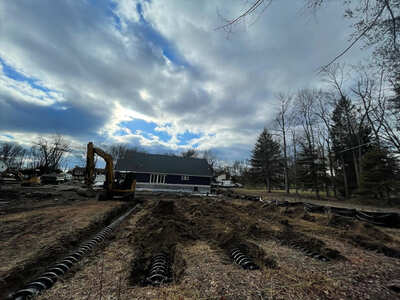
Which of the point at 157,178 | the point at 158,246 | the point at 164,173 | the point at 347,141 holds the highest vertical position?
the point at 347,141

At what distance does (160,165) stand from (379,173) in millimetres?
24904

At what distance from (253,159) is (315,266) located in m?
29.2

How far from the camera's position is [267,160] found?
97.5 feet

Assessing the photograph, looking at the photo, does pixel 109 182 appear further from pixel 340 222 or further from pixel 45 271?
pixel 340 222

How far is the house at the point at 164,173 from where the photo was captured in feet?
78.8

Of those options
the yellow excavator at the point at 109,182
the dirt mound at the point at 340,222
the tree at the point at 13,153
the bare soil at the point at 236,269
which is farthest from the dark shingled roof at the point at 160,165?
the tree at the point at 13,153

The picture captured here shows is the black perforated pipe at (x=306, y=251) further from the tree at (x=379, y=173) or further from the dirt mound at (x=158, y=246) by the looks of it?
the tree at (x=379, y=173)

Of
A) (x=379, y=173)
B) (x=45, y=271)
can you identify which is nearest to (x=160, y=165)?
(x=45, y=271)

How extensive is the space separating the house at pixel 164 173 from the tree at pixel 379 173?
709 inches

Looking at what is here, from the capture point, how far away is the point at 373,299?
7.55 feet

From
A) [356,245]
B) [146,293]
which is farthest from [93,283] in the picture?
[356,245]

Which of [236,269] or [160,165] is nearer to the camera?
[236,269]

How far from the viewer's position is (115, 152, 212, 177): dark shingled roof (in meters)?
24.4

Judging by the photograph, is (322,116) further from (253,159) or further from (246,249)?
(246,249)
